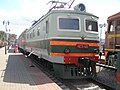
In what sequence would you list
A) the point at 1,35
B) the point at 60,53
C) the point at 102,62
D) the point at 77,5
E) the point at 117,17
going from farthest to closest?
the point at 1,35
the point at 102,62
the point at 117,17
the point at 77,5
the point at 60,53

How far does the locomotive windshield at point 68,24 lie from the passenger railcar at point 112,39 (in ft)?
12.1

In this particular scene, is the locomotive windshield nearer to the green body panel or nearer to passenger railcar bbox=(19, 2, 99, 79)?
passenger railcar bbox=(19, 2, 99, 79)

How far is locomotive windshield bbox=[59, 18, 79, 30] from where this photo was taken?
11.3 m

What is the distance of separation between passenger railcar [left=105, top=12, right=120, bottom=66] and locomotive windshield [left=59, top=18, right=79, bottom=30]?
3.69 metres

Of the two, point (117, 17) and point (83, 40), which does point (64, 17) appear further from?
point (117, 17)

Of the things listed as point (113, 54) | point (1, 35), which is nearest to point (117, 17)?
point (113, 54)

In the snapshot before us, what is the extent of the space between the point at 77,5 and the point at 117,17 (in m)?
3.37

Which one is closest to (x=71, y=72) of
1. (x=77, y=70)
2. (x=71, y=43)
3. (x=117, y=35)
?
(x=77, y=70)

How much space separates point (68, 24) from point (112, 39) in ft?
14.4

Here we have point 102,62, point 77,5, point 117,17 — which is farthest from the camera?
A: point 102,62

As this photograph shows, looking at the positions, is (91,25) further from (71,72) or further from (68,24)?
(71,72)

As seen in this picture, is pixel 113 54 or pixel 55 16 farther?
pixel 113 54

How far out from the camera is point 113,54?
14789 mm

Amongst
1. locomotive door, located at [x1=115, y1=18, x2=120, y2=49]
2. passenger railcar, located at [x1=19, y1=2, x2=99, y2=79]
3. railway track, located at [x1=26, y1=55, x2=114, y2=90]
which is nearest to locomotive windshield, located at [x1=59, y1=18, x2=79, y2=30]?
passenger railcar, located at [x1=19, y1=2, x2=99, y2=79]
